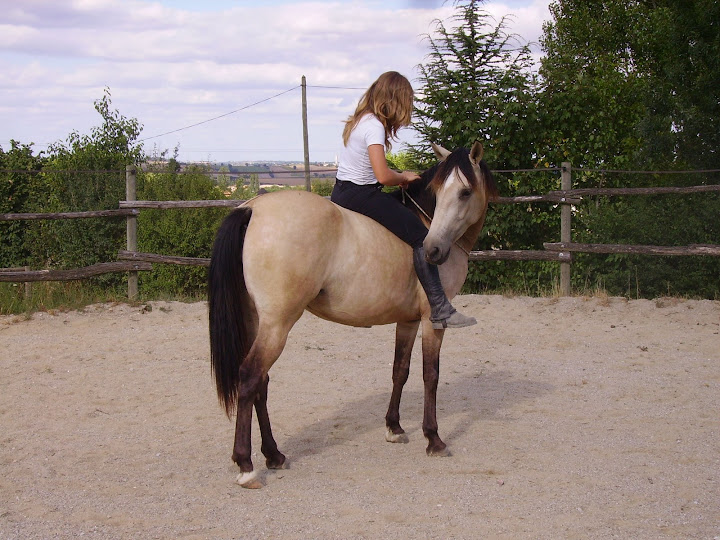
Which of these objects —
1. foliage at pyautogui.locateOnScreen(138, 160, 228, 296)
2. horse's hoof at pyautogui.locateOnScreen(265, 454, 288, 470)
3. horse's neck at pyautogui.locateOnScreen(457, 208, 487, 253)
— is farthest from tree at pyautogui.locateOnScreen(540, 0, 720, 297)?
horse's hoof at pyautogui.locateOnScreen(265, 454, 288, 470)

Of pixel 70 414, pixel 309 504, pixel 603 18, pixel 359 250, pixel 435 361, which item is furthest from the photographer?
pixel 603 18

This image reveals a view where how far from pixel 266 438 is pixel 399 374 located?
1.09m

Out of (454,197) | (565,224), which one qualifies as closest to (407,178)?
(454,197)

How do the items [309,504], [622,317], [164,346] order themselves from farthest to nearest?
[622,317] → [164,346] → [309,504]

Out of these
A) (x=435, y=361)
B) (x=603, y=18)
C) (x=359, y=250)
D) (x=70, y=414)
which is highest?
(x=603, y=18)

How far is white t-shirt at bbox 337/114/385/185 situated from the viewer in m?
4.56

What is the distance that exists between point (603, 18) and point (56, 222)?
43.8ft

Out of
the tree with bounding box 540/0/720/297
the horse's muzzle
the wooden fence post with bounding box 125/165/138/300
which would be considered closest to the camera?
the horse's muzzle

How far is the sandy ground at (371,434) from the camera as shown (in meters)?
3.63

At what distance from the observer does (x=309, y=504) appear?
3846 millimetres

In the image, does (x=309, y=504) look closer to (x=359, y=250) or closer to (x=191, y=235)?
(x=359, y=250)

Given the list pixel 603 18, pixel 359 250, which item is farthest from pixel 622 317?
pixel 603 18

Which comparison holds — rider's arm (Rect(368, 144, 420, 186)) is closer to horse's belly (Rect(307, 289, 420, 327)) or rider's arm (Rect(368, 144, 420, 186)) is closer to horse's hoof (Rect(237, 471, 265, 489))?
horse's belly (Rect(307, 289, 420, 327))

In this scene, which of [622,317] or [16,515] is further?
[622,317]
